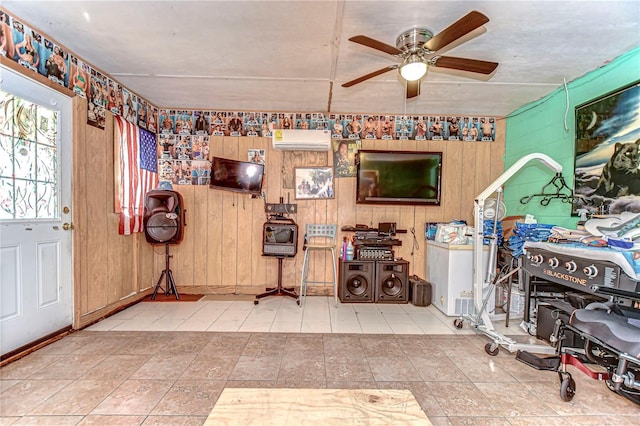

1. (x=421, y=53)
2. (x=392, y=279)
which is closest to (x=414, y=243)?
(x=392, y=279)

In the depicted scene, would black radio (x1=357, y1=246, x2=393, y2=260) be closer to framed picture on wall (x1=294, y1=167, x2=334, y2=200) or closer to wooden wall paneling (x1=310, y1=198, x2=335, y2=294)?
wooden wall paneling (x1=310, y1=198, x2=335, y2=294)

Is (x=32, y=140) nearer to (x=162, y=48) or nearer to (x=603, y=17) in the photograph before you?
(x=162, y=48)

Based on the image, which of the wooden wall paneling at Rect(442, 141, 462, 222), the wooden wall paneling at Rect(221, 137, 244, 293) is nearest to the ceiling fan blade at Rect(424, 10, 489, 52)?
the wooden wall paneling at Rect(442, 141, 462, 222)

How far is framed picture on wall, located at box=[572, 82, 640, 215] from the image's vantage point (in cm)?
265

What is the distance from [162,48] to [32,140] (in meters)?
1.41

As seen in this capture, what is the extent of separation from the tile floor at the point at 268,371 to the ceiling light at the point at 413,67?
2444 mm

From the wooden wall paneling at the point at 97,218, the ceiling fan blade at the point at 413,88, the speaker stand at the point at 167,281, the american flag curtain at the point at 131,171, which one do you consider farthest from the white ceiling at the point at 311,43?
the speaker stand at the point at 167,281

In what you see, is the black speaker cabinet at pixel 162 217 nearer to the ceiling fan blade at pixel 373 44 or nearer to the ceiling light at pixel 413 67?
the ceiling fan blade at pixel 373 44

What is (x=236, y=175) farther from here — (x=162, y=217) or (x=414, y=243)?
(x=414, y=243)

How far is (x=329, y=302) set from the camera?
13.8 ft

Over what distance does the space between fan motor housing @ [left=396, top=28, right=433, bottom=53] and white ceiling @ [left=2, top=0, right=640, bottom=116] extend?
5 cm

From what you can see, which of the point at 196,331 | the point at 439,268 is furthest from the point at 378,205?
the point at 196,331

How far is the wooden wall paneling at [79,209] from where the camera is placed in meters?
3.01

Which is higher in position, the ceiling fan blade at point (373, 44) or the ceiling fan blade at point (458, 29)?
the ceiling fan blade at point (373, 44)
